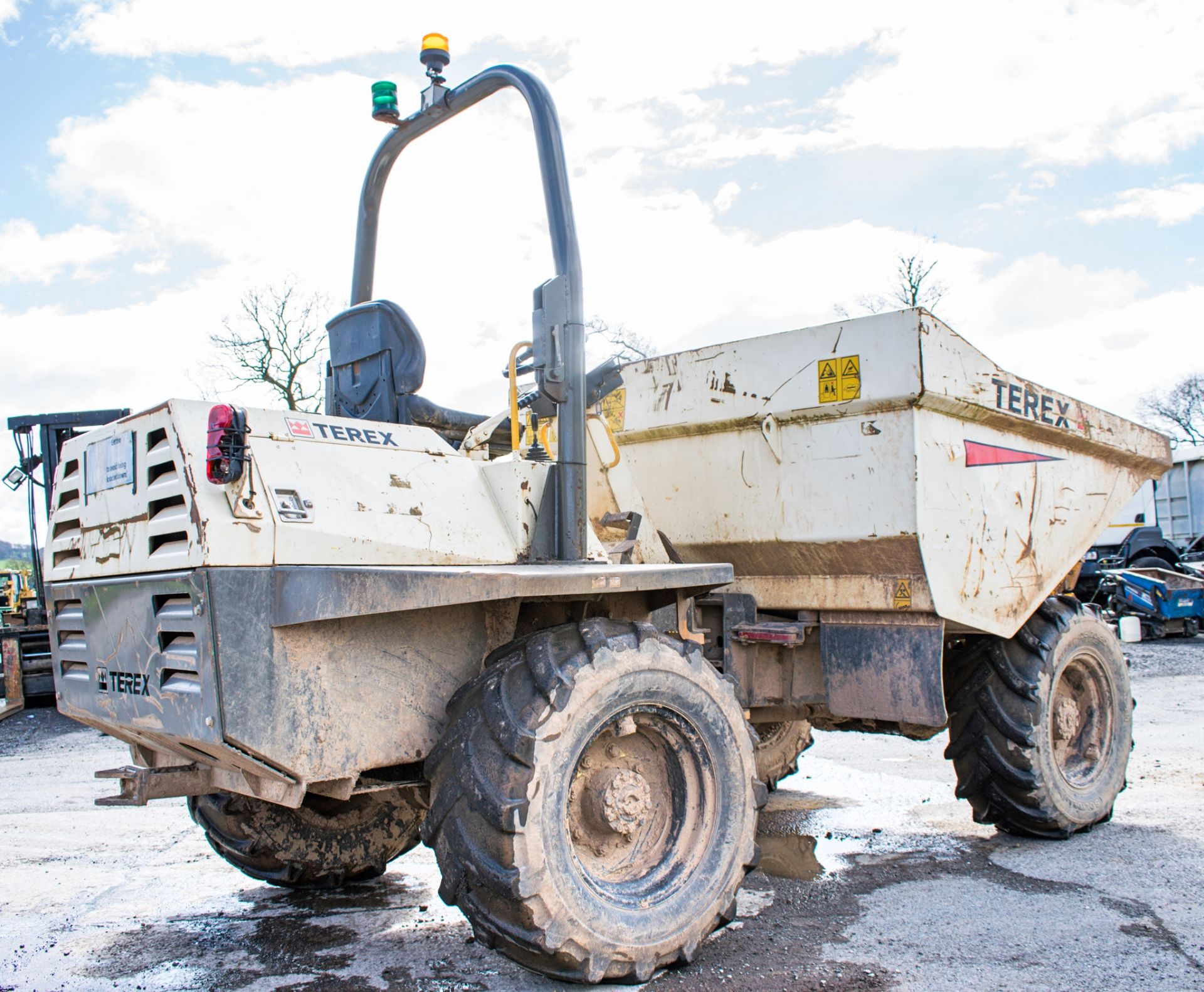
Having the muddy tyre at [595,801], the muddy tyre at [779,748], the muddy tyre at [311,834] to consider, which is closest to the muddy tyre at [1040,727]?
the muddy tyre at [779,748]

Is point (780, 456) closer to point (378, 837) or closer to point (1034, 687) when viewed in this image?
point (1034, 687)

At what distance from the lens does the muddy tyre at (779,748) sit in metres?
6.02

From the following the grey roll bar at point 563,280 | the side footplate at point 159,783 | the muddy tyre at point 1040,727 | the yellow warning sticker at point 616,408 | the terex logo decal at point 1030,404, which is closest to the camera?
the side footplate at point 159,783

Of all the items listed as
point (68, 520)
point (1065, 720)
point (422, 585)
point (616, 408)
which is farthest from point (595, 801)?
point (1065, 720)

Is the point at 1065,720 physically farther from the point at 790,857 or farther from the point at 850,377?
the point at 850,377

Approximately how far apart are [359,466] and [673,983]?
1857mm

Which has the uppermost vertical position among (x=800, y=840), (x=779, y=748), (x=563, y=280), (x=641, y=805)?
(x=563, y=280)

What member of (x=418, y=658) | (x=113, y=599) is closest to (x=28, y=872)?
(x=113, y=599)

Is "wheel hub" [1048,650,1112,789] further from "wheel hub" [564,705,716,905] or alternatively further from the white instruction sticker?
the white instruction sticker

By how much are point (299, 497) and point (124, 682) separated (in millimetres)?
870

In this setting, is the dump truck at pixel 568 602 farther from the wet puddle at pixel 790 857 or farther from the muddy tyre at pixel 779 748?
the muddy tyre at pixel 779 748

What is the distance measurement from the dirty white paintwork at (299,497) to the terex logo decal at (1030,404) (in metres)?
2.36

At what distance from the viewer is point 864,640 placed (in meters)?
4.61

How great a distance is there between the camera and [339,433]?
10.3 feet
